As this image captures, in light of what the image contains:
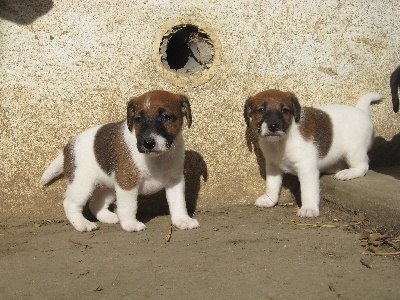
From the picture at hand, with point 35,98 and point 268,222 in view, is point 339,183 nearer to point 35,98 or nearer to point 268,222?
point 268,222

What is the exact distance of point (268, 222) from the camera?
5160 millimetres

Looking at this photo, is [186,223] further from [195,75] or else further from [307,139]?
[195,75]

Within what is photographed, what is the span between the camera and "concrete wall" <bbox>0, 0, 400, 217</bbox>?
539 centimetres

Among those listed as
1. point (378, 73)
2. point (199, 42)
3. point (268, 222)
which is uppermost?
point (199, 42)

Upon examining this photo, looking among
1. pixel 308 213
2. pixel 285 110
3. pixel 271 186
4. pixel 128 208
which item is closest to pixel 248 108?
pixel 285 110

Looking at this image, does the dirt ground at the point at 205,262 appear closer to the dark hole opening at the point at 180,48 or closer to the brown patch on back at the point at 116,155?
the brown patch on back at the point at 116,155

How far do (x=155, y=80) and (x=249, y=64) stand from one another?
1130 mm

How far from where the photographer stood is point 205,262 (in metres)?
3.99

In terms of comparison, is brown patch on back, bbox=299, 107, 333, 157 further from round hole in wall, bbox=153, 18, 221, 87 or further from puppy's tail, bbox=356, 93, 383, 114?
round hole in wall, bbox=153, 18, 221, 87

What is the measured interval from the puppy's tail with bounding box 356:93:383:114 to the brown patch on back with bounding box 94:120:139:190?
2.97 m

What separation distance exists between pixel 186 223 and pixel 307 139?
64.3 inches

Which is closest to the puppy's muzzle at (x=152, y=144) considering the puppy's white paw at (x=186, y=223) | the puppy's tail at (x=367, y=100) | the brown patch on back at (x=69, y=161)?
the puppy's white paw at (x=186, y=223)

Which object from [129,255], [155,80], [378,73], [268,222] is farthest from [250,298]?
[378,73]

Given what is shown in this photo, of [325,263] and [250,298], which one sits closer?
[250,298]
